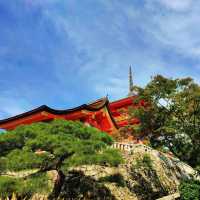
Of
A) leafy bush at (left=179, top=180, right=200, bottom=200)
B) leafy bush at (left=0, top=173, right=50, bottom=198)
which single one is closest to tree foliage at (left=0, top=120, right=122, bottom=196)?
leafy bush at (left=0, top=173, right=50, bottom=198)

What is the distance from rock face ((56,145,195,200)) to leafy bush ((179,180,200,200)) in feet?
7.81

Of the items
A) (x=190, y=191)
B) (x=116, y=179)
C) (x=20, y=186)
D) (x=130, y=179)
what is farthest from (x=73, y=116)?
(x=20, y=186)

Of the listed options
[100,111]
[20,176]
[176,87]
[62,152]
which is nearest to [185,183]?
[176,87]

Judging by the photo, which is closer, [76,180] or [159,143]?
[76,180]

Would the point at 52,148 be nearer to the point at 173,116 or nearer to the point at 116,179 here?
the point at 116,179

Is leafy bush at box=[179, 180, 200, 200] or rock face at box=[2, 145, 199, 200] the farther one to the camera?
rock face at box=[2, 145, 199, 200]

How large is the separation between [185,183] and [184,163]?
634 cm

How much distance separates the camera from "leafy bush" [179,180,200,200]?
49.9ft

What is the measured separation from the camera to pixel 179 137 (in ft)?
60.2

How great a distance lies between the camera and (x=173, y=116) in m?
18.6

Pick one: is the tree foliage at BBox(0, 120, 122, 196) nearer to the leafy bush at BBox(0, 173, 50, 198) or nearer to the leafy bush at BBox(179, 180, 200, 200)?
the leafy bush at BBox(0, 173, 50, 198)

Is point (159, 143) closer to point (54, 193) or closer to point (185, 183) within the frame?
point (185, 183)

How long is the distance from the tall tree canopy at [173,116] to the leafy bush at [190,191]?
2.89 meters

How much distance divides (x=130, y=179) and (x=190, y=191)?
3350 millimetres
